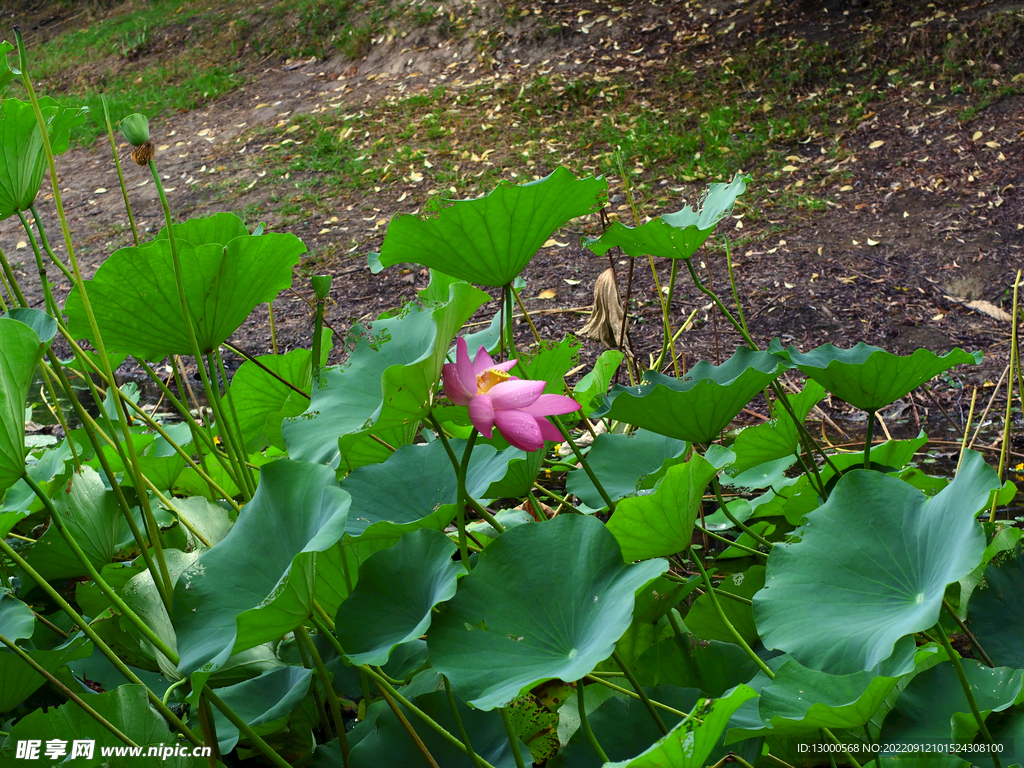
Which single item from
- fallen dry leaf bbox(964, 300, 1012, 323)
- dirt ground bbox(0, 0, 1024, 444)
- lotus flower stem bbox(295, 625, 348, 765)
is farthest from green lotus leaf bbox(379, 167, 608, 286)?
fallen dry leaf bbox(964, 300, 1012, 323)

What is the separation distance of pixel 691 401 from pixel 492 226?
11.0 inches

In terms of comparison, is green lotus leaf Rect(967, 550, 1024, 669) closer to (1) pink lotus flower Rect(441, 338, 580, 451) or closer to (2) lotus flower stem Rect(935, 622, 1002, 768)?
(2) lotus flower stem Rect(935, 622, 1002, 768)

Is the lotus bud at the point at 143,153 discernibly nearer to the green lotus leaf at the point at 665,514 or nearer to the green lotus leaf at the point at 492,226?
the green lotus leaf at the point at 492,226

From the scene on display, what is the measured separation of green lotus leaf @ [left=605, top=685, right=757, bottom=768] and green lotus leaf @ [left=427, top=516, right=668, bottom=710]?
0.32 ft

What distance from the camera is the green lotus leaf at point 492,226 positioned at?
2.46 feet

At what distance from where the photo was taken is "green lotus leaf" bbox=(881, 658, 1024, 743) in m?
0.67

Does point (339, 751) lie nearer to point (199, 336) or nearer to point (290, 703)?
point (290, 703)

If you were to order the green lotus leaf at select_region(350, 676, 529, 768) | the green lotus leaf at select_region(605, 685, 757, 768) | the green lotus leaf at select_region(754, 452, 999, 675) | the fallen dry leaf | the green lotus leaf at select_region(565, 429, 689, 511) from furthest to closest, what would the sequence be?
the fallen dry leaf → the green lotus leaf at select_region(565, 429, 689, 511) → the green lotus leaf at select_region(350, 676, 529, 768) → the green lotus leaf at select_region(754, 452, 999, 675) → the green lotus leaf at select_region(605, 685, 757, 768)

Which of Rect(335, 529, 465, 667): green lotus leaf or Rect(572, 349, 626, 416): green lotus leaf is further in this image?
Rect(572, 349, 626, 416): green lotus leaf

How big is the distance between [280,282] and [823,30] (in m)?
5.44

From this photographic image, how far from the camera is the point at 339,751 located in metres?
0.73

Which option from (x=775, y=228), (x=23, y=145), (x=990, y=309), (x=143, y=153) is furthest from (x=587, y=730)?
(x=775, y=228)

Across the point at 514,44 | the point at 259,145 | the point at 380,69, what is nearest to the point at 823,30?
the point at 514,44

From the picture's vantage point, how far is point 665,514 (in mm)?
708
